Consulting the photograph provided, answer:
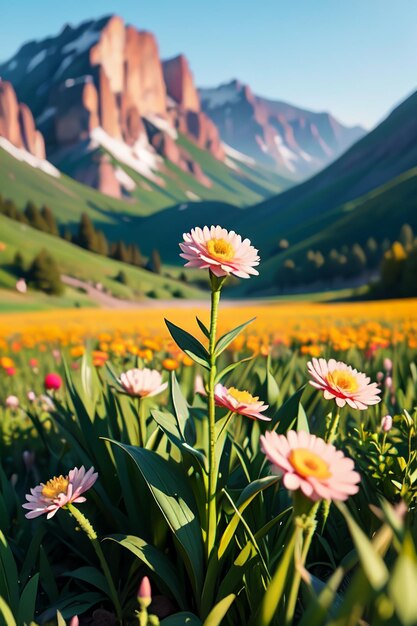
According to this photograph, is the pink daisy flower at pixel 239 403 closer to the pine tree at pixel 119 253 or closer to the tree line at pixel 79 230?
the tree line at pixel 79 230

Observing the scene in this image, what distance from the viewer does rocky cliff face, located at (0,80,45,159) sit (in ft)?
384

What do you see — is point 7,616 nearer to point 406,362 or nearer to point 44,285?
point 406,362

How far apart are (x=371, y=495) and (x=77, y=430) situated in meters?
1.21

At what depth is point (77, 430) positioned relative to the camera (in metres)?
1.93

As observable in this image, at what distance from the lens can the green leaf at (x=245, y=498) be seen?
3.46 feet

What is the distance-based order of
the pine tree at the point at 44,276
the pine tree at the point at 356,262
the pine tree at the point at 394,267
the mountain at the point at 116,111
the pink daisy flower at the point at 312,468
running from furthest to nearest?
1. the mountain at the point at 116,111
2. the pine tree at the point at 356,262
3. the pine tree at the point at 44,276
4. the pine tree at the point at 394,267
5. the pink daisy flower at the point at 312,468

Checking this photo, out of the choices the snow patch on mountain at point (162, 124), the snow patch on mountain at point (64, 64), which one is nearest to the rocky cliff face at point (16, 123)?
the snow patch on mountain at point (64, 64)

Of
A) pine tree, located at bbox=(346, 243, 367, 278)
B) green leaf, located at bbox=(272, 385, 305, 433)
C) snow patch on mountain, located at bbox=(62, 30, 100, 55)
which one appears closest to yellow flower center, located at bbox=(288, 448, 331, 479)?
green leaf, located at bbox=(272, 385, 305, 433)

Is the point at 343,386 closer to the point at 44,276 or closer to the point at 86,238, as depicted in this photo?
the point at 44,276

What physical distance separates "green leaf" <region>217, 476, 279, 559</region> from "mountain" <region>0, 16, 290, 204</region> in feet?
494

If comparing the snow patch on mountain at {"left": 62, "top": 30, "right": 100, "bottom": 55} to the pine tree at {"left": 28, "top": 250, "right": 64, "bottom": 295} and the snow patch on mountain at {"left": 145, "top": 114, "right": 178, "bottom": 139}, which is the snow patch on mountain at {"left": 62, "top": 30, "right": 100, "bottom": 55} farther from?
the pine tree at {"left": 28, "top": 250, "right": 64, "bottom": 295}

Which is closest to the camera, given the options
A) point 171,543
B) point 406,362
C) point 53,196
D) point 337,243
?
point 171,543

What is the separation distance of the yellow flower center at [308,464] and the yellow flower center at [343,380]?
400 mm

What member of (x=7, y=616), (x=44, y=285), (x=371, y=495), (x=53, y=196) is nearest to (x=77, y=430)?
(x=7, y=616)
